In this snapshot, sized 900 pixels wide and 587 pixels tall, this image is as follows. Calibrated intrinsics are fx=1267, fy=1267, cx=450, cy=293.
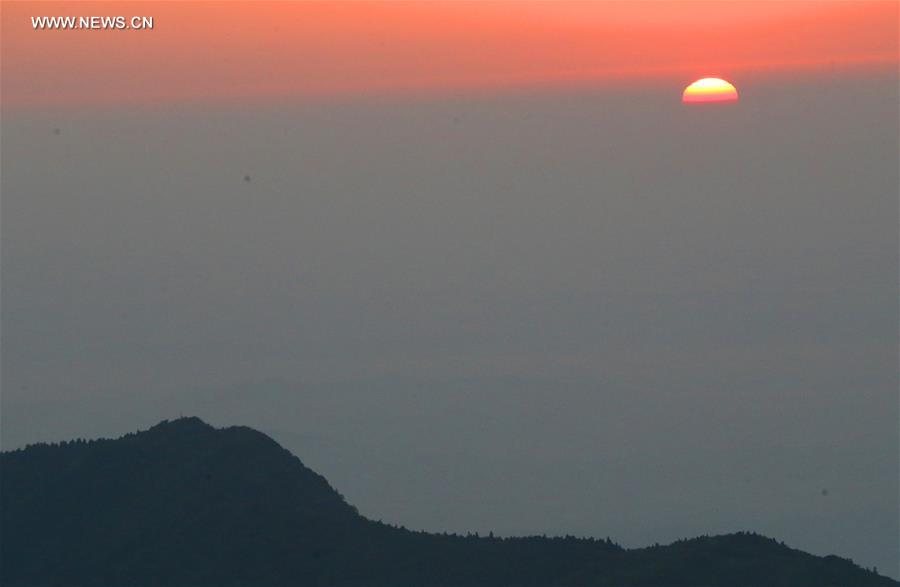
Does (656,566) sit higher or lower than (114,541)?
lower

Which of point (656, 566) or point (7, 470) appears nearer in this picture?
point (656, 566)

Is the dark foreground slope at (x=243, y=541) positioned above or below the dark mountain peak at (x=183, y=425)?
below

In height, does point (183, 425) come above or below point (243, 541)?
above

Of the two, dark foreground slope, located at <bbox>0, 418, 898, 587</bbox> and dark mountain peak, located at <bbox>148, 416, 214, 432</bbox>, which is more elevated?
dark mountain peak, located at <bbox>148, 416, 214, 432</bbox>

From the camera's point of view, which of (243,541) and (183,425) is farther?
(183,425)

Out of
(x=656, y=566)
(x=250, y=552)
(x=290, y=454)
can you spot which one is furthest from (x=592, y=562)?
(x=290, y=454)

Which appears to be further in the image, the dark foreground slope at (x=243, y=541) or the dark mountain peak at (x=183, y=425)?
the dark mountain peak at (x=183, y=425)

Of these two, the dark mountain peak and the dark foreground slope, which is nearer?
the dark foreground slope

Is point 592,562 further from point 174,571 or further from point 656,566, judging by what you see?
point 174,571
